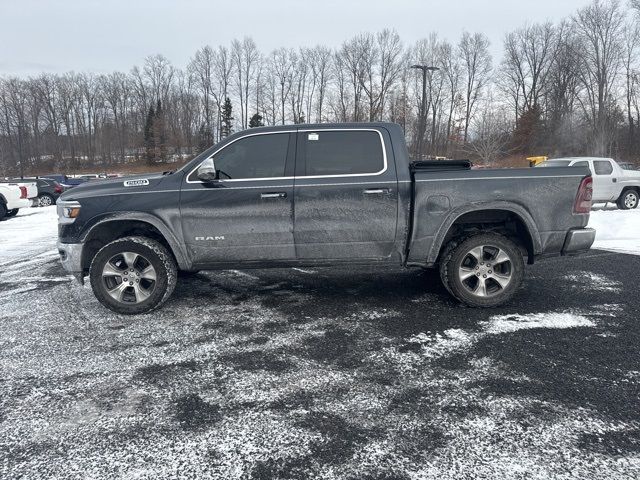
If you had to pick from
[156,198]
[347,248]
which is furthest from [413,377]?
[156,198]

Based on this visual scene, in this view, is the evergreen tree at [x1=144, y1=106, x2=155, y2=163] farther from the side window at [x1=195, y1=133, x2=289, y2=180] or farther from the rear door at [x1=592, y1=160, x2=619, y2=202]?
the side window at [x1=195, y1=133, x2=289, y2=180]

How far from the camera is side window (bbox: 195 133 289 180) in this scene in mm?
4531

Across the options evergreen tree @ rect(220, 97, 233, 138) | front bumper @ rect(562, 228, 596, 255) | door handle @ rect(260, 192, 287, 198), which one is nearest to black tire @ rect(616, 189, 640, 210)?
front bumper @ rect(562, 228, 596, 255)

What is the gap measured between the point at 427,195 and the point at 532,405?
2.25m

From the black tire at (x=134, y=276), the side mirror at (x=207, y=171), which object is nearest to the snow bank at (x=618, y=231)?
the side mirror at (x=207, y=171)

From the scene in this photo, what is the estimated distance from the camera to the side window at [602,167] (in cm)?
1327

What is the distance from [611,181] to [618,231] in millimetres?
4721

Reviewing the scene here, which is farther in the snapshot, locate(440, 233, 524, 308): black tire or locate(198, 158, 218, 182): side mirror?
locate(440, 233, 524, 308): black tire

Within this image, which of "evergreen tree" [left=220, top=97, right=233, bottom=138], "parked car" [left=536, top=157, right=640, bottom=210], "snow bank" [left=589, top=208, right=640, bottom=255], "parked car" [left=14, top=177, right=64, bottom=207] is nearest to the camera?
"snow bank" [left=589, top=208, right=640, bottom=255]

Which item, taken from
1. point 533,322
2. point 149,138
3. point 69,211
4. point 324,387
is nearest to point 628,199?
point 533,322

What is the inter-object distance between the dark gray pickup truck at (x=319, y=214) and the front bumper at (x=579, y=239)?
10 millimetres

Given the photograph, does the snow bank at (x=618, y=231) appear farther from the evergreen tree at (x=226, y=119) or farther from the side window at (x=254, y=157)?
the evergreen tree at (x=226, y=119)

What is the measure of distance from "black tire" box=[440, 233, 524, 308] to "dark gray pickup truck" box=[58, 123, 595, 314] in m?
0.01

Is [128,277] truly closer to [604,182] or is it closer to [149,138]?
[604,182]
